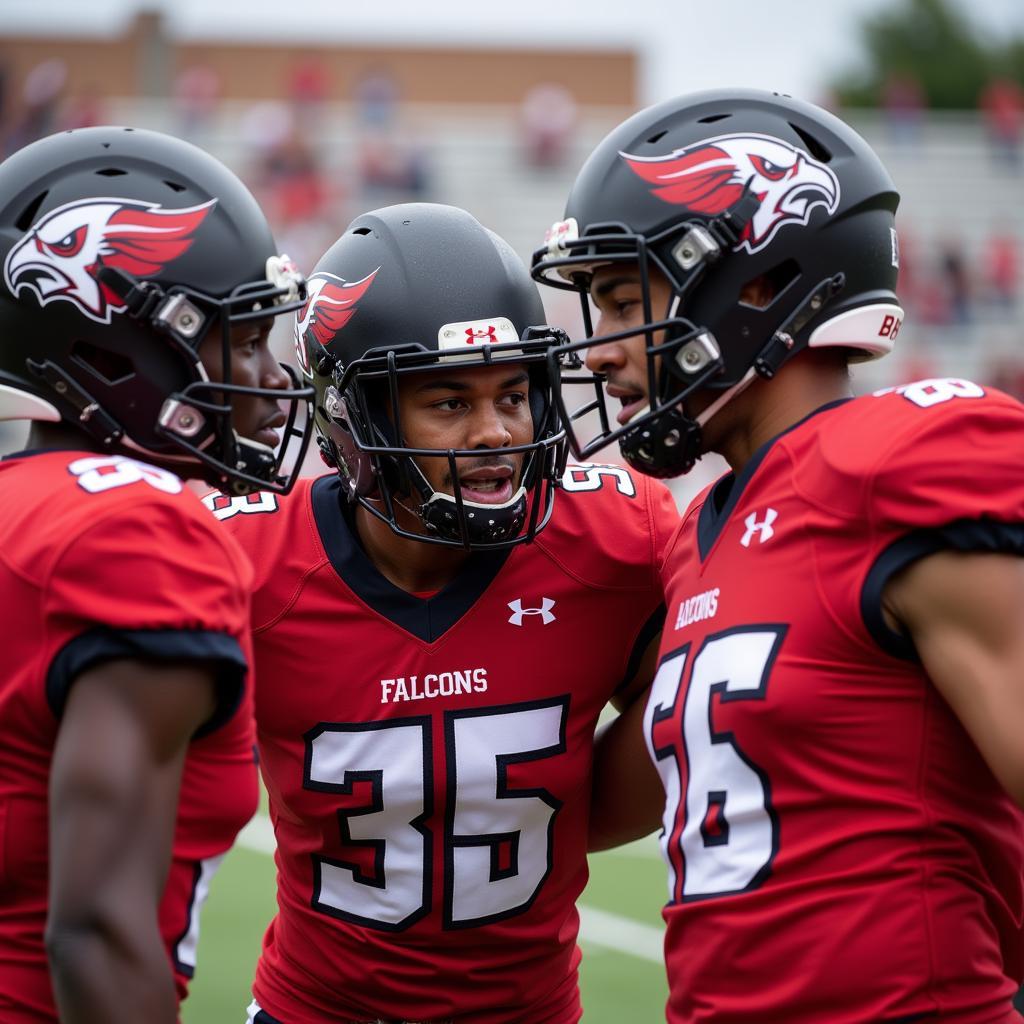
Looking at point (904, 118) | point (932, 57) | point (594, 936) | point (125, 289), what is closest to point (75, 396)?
point (125, 289)

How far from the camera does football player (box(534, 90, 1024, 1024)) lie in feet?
6.73

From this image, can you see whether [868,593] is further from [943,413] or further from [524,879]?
[524,879]

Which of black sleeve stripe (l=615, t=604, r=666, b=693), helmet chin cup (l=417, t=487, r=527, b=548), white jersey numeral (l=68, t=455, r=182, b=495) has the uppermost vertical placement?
white jersey numeral (l=68, t=455, r=182, b=495)

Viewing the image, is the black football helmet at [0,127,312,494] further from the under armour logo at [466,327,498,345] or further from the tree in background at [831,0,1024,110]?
the tree in background at [831,0,1024,110]

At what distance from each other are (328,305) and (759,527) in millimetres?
1143

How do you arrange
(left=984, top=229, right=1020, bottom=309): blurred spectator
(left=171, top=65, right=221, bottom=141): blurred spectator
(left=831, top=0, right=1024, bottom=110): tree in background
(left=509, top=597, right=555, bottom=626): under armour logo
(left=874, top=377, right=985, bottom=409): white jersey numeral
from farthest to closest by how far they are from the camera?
(left=831, top=0, right=1024, bottom=110): tree in background → (left=984, top=229, right=1020, bottom=309): blurred spectator → (left=171, top=65, right=221, bottom=141): blurred spectator → (left=509, top=597, right=555, bottom=626): under armour logo → (left=874, top=377, right=985, bottom=409): white jersey numeral

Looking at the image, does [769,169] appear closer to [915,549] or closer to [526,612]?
[915,549]

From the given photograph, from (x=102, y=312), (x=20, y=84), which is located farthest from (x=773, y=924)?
(x=20, y=84)

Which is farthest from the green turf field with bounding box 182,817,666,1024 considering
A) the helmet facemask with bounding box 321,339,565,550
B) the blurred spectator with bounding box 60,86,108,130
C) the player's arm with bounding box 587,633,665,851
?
the blurred spectator with bounding box 60,86,108,130

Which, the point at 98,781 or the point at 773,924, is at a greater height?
the point at 98,781

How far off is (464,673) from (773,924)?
849mm

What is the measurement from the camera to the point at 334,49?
100 feet

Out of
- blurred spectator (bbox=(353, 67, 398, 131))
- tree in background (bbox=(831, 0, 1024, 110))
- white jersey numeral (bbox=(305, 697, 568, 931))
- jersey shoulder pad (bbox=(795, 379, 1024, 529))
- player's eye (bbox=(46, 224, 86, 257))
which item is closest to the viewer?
jersey shoulder pad (bbox=(795, 379, 1024, 529))

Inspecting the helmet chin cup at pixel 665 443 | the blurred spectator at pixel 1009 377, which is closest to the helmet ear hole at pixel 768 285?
the helmet chin cup at pixel 665 443
